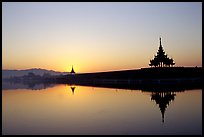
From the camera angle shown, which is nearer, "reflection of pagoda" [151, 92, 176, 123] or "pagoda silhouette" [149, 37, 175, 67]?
"reflection of pagoda" [151, 92, 176, 123]

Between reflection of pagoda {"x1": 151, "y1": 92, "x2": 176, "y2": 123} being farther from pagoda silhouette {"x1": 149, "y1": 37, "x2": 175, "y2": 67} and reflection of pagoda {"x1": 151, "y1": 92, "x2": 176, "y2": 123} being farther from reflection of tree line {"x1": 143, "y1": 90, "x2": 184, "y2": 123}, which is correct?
pagoda silhouette {"x1": 149, "y1": 37, "x2": 175, "y2": 67}

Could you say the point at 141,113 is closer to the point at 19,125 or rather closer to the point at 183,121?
the point at 183,121

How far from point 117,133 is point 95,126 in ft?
6.09

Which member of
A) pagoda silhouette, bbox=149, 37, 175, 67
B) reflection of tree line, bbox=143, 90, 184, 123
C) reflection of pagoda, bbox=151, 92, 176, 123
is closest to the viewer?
reflection of tree line, bbox=143, 90, 184, 123

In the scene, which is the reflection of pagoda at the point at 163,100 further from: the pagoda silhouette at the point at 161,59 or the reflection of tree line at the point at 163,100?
the pagoda silhouette at the point at 161,59

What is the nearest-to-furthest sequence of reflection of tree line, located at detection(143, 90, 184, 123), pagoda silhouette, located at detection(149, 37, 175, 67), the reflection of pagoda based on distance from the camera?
→ 1. reflection of tree line, located at detection(143, 90, 184, 123)
2. the reflection of pagoda
3. pagoda silhouette, located at detection(149, 37, 175, 67)

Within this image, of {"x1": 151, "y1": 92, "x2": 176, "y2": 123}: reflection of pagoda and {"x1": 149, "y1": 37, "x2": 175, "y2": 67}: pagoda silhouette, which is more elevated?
{"x1": 149, "y1": 37, "x2": 175, "y2": 67}: pagoda silhouette

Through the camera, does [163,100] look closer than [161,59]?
Yes

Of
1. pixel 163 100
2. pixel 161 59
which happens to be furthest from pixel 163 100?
pixel 161 59

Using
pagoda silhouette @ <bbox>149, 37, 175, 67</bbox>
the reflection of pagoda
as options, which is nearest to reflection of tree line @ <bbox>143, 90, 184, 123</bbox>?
the reflection of pagoda

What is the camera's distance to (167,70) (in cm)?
5622

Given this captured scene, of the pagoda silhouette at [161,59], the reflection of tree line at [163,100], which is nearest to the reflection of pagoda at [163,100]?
the reflection of tree line at [163,100]

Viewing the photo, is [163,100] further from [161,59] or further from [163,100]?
[161,59]

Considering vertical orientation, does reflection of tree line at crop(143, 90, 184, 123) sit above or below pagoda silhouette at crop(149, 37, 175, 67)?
below
